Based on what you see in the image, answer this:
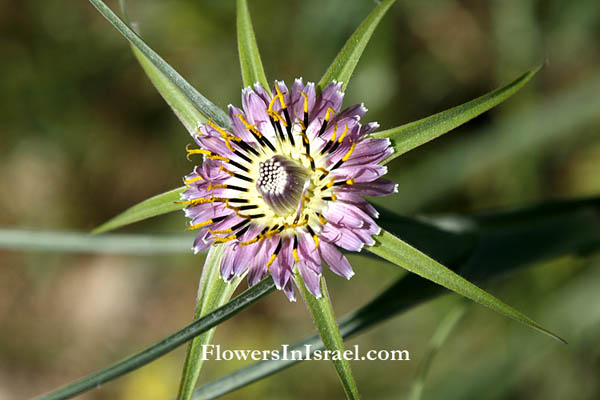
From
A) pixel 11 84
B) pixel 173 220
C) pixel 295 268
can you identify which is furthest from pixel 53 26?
pixel 295 268

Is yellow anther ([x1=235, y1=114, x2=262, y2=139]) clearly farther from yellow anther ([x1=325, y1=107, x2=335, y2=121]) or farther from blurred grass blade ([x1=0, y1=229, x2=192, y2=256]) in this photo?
blurred grass blade ([x1=0, y1=229, x2=192, y2=256])

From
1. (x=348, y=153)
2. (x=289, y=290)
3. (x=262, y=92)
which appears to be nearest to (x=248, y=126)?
(x=262, y=92)

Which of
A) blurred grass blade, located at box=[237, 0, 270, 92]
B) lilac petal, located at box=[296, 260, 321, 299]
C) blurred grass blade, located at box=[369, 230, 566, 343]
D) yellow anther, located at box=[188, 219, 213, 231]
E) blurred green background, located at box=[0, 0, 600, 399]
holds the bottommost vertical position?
blurred grass blade, located at box=[369, 230, 566, 343]

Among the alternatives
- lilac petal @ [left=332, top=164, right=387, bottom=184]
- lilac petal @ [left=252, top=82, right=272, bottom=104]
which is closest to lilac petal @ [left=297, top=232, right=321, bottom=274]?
lilac petal @ [left=332, top=164, right=387, bottom=184]

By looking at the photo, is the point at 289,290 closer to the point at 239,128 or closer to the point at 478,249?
the point at 239,128

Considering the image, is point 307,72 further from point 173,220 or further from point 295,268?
point 295,268
